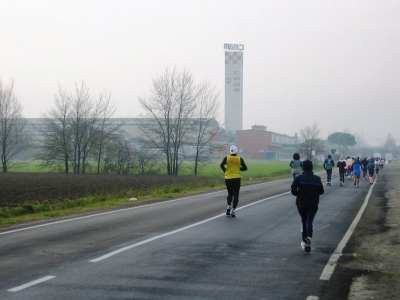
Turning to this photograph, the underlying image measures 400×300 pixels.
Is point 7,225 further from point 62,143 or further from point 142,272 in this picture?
point 62,143

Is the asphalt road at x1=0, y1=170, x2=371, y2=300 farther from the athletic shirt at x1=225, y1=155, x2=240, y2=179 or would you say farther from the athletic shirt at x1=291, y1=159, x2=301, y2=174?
the athletic shirt at x1=291, y1=159, x2=301, y2=174

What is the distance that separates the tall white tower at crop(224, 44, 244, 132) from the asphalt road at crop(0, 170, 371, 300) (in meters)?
92.0

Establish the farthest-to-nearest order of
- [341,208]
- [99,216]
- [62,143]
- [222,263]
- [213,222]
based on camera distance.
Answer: [62,143], [341,208], [99,216], [213,222], [222,263]

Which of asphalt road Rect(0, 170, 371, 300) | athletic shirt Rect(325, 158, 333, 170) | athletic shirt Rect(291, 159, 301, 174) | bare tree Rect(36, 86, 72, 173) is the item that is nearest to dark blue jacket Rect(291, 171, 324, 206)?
asphalt road Rect(0, 170, 371, 300)

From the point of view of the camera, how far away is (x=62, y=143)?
5556 centimetres

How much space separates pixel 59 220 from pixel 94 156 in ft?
145

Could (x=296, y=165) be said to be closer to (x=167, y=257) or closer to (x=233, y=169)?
(x=233, y=169)

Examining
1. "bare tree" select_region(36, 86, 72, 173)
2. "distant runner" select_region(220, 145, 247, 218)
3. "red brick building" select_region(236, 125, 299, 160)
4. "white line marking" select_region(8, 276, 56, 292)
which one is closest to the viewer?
"white line marking" select_region(8, 276, 56, 292)

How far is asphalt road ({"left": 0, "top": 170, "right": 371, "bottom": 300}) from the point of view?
6305 millimetres

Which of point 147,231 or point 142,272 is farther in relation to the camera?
point 147,231

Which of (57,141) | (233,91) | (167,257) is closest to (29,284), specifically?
(167,257)

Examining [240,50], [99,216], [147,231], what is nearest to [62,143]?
[99,216]

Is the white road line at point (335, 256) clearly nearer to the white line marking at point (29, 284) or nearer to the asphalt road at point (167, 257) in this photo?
the asphalt road at point (167, 257)

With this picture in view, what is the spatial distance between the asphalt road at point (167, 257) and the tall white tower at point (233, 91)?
92029 mm
